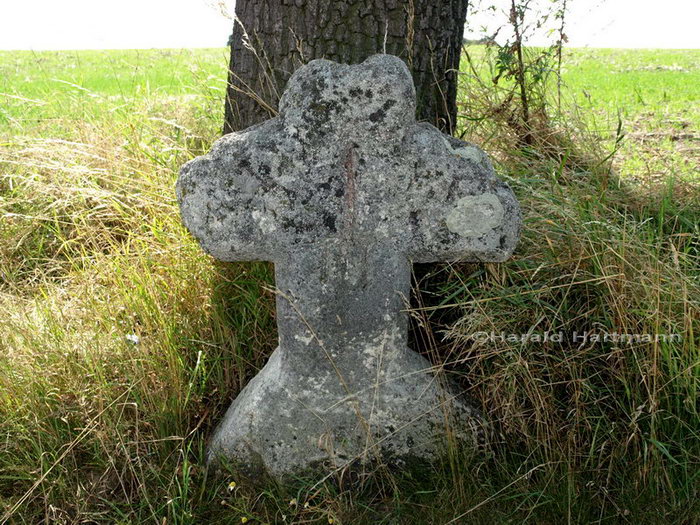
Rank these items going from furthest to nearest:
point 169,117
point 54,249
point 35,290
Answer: point 169,117
point 54,249
point 35,290

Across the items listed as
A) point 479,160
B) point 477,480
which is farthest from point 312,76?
point 477,480

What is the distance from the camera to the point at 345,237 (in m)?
2.08

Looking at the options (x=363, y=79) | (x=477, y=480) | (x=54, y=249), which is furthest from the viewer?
(x=54, y=249)

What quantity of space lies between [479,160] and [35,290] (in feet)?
7.69

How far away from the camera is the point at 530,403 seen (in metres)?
2.28

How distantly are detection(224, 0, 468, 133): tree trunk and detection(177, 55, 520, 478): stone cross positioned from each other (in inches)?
23.0

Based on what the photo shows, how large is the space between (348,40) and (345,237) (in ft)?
2.96

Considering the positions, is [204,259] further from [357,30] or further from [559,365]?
[559,365]

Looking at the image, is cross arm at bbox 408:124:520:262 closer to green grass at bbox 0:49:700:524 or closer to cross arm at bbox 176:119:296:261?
green grass at bbox 0:49:700:524

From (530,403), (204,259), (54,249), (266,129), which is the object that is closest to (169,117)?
(54,249)

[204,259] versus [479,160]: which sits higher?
[479,160]

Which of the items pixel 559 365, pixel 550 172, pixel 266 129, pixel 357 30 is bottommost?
pixel 559 365

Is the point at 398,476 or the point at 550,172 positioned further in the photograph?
the point at 550,172

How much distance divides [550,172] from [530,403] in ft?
4.08
